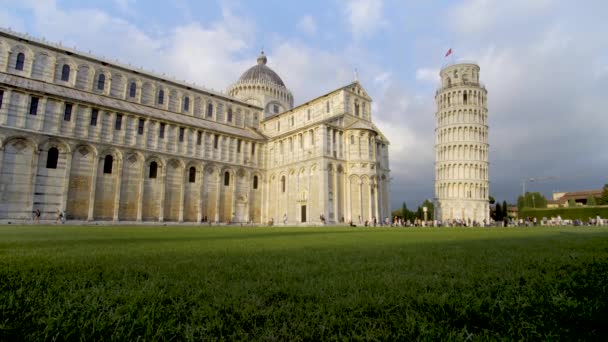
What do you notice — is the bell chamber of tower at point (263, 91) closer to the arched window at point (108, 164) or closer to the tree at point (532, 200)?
the arched window at point (108, 164)

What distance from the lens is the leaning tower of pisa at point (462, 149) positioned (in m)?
62.8

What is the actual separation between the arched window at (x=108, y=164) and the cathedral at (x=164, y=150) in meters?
Result: 0.13

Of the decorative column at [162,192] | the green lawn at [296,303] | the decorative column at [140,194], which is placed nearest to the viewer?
the green lawn at [296,303]

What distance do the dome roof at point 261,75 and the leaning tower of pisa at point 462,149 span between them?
35937 millimetres

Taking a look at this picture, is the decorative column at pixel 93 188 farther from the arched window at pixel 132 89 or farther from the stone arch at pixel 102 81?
the arched window at pixel 132 89

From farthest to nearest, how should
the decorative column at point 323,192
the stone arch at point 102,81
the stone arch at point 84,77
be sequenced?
the stone arch at point 102,81
the decorative column at point 323,192
the stone arch at point 84,77

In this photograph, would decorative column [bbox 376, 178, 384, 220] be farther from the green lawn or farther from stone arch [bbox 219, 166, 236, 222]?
the green lawn

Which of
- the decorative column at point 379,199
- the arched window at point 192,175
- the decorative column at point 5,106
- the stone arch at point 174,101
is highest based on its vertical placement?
the stone arch at point 174,101

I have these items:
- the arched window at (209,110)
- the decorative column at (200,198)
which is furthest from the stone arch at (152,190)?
the arched window at (209,110)

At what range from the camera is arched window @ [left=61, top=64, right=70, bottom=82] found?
3319 cm

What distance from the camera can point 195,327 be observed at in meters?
1.90

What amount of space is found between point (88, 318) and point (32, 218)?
32105mm

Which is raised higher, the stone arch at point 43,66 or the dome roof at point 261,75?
the dome roof at point 261,75

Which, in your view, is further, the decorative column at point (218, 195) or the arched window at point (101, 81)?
the decorative column at point (218, 195)
